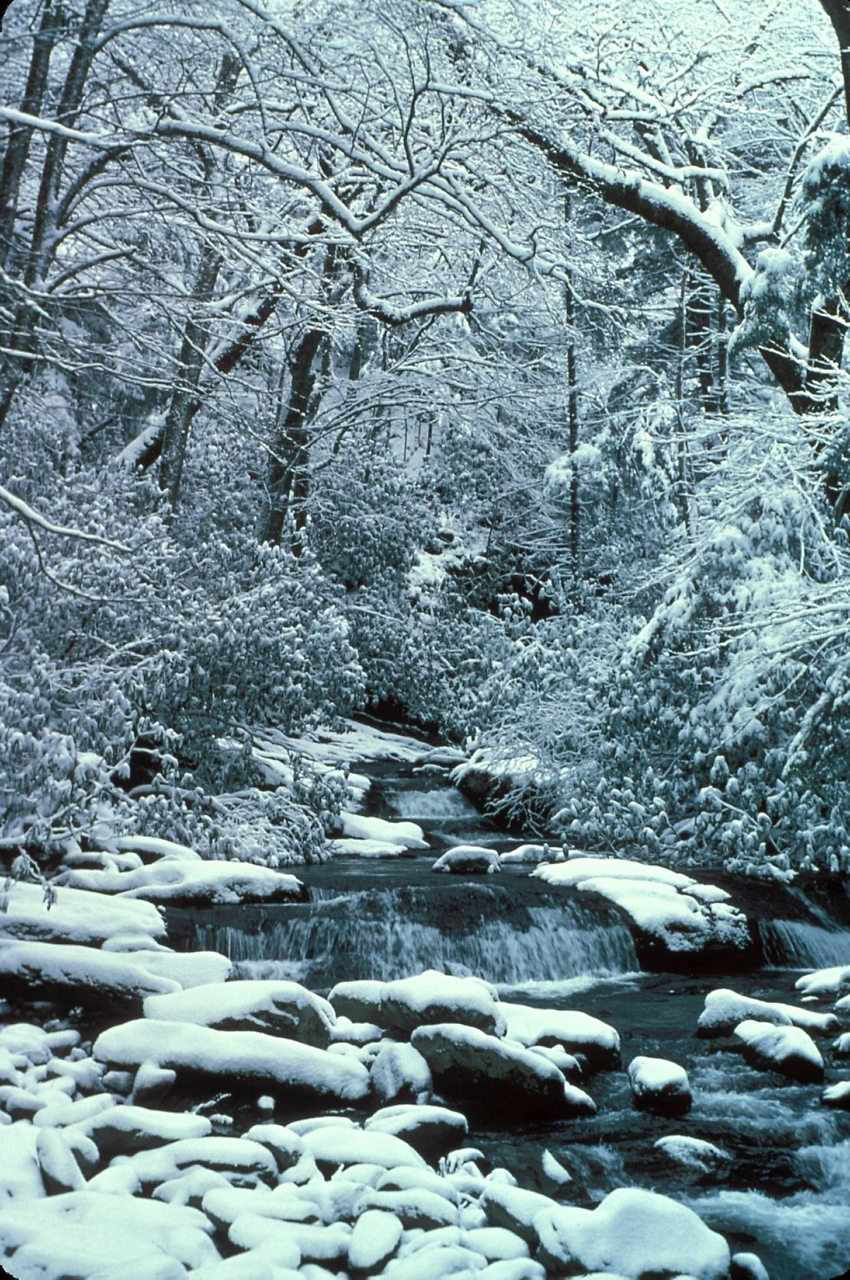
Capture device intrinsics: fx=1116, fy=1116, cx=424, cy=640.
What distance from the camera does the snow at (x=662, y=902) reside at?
8859 mm

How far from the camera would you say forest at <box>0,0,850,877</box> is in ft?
22.5

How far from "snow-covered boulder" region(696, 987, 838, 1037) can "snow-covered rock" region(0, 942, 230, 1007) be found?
3.30m

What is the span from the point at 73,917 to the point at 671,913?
15.3 ft

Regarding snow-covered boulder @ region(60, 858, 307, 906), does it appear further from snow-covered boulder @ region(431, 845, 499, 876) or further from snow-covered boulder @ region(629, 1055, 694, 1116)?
snow-covered boulder @ region(629, 1055, 694, 1116)

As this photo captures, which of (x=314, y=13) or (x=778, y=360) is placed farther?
(x=778, y=360)

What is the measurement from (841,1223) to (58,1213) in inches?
129

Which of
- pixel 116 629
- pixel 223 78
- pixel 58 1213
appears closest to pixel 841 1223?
pixel 58 1213

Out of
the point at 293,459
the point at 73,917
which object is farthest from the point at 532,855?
the point at 293,459

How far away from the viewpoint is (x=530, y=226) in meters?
9.94

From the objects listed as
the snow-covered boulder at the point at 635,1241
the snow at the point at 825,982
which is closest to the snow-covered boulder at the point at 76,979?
the snow-covered boulder at the point at 635,1241

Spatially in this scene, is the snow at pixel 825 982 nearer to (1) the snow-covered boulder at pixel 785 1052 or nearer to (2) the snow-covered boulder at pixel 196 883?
(1) the snow-covered boulder at pixel 785 1052

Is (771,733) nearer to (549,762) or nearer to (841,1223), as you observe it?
(549,762)

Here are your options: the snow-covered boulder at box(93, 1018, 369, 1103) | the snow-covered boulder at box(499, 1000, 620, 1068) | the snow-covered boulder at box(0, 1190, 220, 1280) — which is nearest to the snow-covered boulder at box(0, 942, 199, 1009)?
the snow-covered boulder at box(93, 1018, 369, 1103)

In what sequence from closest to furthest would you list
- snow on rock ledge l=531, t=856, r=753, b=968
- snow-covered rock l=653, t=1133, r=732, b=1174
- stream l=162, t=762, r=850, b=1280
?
1. stream l=162, t=762, r=850, b=1280
2. snow-covered rock l=653, t=1133, r=732, b=1174
3. snow on rock ledge l=531, t=856, r=753, b=968
